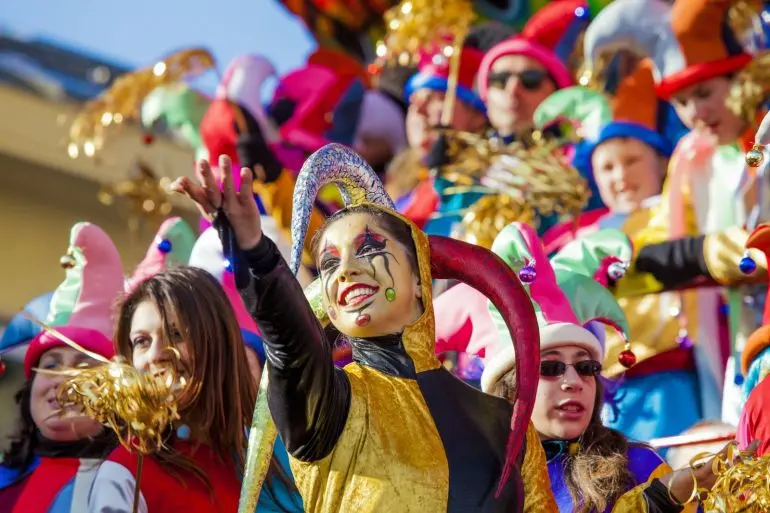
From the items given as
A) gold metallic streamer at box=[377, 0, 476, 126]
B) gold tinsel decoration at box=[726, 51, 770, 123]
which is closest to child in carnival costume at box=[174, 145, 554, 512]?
gold tinsel decoration at box=[726, 51, 770, 123]

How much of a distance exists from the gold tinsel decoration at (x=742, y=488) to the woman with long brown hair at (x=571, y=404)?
0.24 metres

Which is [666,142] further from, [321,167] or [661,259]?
[321,167]

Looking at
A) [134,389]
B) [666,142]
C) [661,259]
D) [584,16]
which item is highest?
[584,16]

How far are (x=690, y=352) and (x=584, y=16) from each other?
1877mm

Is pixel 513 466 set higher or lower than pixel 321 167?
lower

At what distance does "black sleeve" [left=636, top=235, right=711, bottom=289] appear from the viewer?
17.6ft

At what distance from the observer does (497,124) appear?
665 centimetres

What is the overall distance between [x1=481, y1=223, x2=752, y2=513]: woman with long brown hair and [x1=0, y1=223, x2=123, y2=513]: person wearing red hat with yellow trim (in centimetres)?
111

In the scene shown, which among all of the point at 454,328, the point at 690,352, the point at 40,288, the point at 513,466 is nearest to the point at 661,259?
the point at 690,352

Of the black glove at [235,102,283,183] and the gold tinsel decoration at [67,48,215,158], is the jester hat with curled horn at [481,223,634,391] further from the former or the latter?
the gold tinsel decoration at [67,48,215,158]

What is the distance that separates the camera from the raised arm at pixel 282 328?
10.8 ft

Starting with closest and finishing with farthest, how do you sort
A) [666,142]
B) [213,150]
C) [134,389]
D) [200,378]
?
[134,389]
[200,378]
[666,142]
[213,150]

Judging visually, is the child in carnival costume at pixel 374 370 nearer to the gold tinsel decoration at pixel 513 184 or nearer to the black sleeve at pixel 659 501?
the black sleeve at pixel 659 501

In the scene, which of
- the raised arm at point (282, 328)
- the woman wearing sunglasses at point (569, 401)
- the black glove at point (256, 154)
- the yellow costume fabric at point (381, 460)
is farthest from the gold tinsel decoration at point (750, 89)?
the raised arm at point (282, 328)
